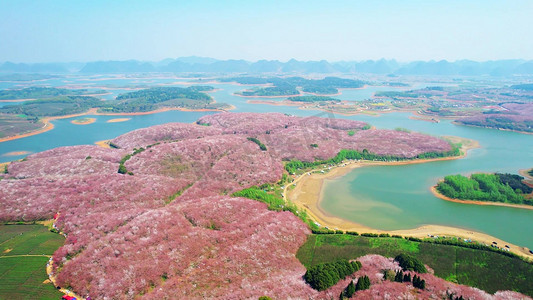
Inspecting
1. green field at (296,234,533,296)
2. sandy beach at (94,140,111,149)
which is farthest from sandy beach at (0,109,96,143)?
green field at (296,234,533,296)

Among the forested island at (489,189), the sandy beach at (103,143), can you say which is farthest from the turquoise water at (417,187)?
the sandy beach at (103,143)

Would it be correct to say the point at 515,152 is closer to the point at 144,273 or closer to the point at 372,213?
the point at 372,213

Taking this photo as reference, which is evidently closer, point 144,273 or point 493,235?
point 144,273

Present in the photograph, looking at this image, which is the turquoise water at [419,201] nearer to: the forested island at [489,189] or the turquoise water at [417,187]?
the turquoise water at [417,187]

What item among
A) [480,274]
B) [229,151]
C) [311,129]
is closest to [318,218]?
[480,274]

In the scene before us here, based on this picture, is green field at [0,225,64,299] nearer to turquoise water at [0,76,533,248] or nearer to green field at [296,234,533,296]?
green field at [296,234,533,296]

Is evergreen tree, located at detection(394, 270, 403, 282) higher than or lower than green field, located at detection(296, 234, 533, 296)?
higher
